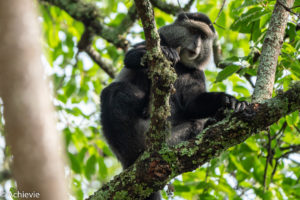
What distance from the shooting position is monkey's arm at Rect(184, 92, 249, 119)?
466cm

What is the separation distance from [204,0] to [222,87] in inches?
118

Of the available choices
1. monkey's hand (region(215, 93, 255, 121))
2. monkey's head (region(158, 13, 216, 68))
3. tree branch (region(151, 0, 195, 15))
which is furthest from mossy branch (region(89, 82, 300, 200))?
Result: tree branch (region(151, 0, 195, 15))

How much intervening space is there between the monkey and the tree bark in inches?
116

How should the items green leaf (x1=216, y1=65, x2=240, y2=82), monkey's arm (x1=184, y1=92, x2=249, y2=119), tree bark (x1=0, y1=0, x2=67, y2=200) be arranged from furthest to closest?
monkey's arm (x1=184, y1=92, x2=249, y2=119) → green leaf (x1=216, y1=65, x2=240, y2=82) → tree bark (x1=0, y1=0, x2=67, y2=200)

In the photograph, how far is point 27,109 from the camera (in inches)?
41.9

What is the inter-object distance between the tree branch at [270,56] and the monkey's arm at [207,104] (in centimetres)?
80

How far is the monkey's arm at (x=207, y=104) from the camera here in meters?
4.66

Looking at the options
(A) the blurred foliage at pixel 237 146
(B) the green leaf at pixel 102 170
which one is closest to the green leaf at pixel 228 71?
(A) the blurred foliage at pixel 237 146

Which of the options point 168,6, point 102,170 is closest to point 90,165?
point 102,170

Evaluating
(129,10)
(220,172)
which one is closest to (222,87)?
(220,172)

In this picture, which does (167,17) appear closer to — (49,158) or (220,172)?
(220,172)

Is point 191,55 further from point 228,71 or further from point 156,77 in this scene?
point 156,77

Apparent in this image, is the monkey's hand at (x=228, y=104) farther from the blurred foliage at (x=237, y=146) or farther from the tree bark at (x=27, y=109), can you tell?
the tree bark at (x=27, y=109)

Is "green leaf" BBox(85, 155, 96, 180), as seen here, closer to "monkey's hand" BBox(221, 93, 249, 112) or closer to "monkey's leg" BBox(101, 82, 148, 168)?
"monkey's leg" BBox(101, 82, 148, 168)
